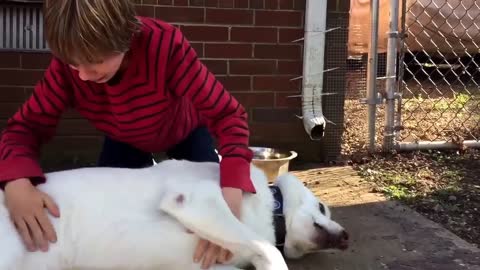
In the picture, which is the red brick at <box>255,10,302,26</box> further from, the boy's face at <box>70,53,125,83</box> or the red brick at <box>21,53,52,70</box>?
the boy's face at <box>70,53,125,83</box>

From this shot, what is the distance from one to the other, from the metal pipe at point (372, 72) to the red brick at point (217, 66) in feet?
2.87

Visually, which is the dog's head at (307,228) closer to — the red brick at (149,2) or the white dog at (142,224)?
the white dog at (142,224)

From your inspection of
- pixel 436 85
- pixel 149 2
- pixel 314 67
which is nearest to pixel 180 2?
pixel 149 2

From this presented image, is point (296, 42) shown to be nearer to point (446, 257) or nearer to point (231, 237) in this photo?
point (446, 257)

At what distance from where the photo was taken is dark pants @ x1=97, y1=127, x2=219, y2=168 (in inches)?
121

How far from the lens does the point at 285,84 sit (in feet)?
14.5

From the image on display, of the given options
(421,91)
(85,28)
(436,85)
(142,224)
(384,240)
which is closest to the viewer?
(85,28)

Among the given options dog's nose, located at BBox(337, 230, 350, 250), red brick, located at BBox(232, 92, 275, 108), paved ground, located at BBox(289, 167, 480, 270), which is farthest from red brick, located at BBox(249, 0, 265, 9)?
dog's nose, located at BBox(337, 230, 350, 250)

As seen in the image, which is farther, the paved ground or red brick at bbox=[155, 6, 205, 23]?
red brick at bbox=[155, 6, 205, 23]

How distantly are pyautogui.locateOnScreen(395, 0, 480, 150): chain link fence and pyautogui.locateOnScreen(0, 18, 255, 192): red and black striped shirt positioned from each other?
7.32 feet

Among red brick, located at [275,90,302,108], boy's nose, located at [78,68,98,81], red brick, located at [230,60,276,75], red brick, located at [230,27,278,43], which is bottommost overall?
red brick, located at [275,90,302,108]

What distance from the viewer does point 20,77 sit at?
421 centimetres

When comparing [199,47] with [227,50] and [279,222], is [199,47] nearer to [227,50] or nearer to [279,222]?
[227,50]

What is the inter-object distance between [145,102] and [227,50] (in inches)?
67.2
